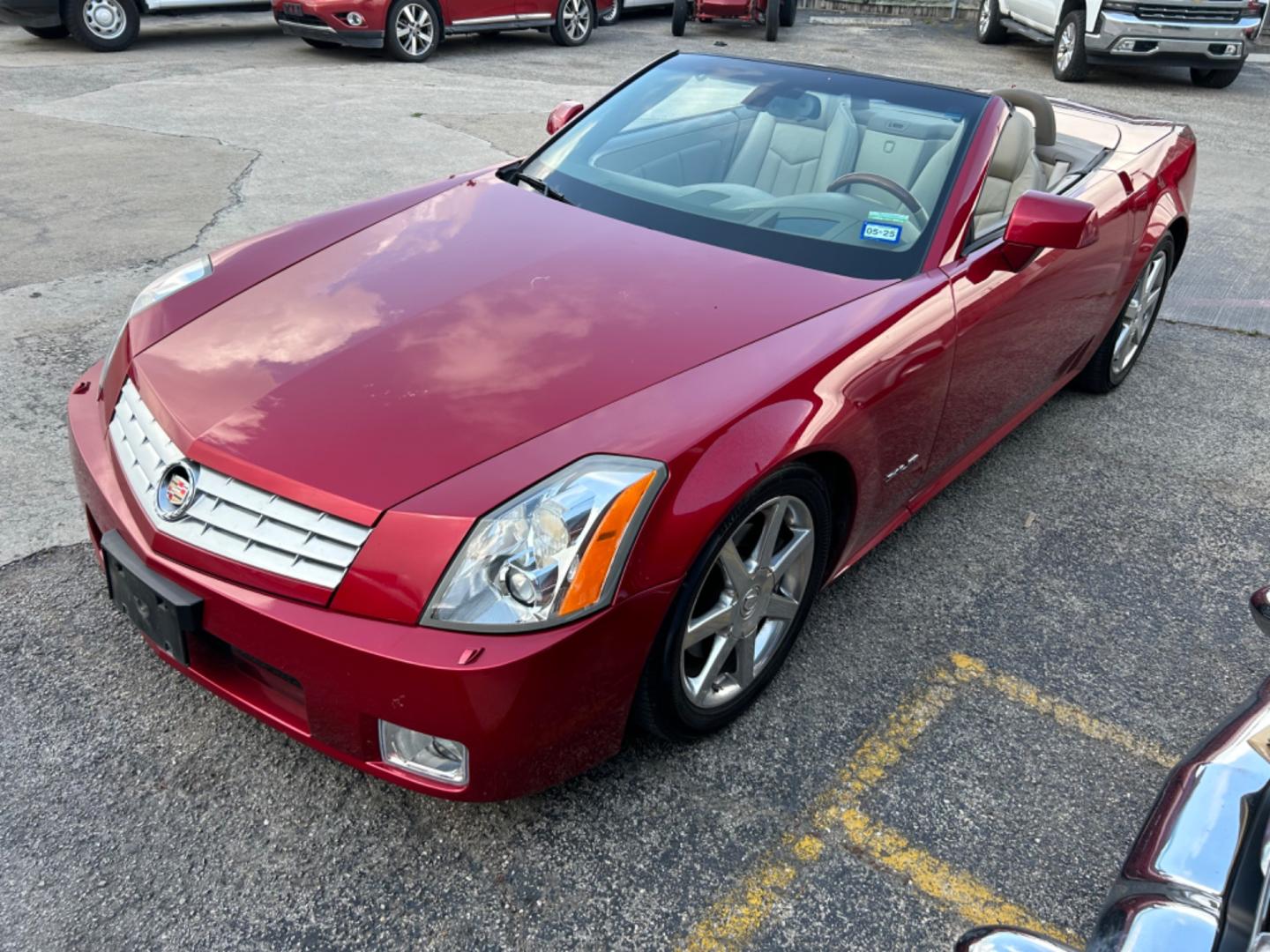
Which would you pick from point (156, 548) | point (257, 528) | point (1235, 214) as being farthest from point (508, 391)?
point (1235, 214)

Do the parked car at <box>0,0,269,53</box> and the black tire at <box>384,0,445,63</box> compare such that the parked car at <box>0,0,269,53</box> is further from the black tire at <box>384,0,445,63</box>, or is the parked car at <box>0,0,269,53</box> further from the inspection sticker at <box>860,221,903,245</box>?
the inspection sticker at <box>860,221,903,245</box>

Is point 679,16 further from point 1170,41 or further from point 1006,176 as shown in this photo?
point 1006,176

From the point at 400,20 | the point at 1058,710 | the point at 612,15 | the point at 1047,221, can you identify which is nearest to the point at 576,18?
the point at 612,15

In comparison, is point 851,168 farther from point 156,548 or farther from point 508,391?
point 156,548

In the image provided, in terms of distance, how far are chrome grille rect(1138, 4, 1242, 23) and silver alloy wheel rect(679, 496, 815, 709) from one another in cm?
1084

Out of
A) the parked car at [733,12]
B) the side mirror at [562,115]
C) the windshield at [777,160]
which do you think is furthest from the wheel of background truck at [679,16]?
the windshield at [777,160]

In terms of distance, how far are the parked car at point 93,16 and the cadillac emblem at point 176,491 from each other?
35.3 ft

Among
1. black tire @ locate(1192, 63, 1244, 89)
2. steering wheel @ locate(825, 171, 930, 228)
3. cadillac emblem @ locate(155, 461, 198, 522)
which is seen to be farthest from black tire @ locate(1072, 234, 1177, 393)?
black tire @ locate(1192, 63, 1244, 89)

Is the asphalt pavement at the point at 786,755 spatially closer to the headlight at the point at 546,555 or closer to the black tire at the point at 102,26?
the headlight at the point at 546,555

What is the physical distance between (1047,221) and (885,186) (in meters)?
0.45

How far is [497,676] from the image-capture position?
180cm

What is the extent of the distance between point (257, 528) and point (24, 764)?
0.85 m

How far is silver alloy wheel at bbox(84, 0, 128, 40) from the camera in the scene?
10711 millimetres

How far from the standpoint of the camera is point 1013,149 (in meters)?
3.17
